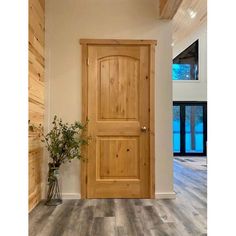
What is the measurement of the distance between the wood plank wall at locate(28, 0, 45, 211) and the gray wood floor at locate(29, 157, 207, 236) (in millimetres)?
329

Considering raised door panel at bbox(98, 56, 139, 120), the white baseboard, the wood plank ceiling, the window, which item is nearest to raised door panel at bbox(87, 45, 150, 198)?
raised door panel at bbox(98, 56, 139, 120)

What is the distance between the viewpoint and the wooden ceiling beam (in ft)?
12.0

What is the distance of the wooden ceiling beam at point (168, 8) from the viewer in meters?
3.65

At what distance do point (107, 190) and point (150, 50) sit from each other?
201 centimetres

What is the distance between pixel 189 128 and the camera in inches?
427

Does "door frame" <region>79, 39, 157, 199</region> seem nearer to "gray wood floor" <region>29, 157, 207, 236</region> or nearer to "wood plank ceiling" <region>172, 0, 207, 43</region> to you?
"gray wood floor" <region>29, 157, 207, 236</region>

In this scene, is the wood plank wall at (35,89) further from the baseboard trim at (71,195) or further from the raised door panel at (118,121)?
the raised door panel at (118,121)

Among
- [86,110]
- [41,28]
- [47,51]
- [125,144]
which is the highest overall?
[41,28]

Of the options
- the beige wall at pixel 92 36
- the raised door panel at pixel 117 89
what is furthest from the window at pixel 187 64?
the raised door panel at pixel 117 89

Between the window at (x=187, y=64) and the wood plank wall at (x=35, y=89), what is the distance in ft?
25.0

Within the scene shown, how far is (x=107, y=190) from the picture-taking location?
4078 millimetres
